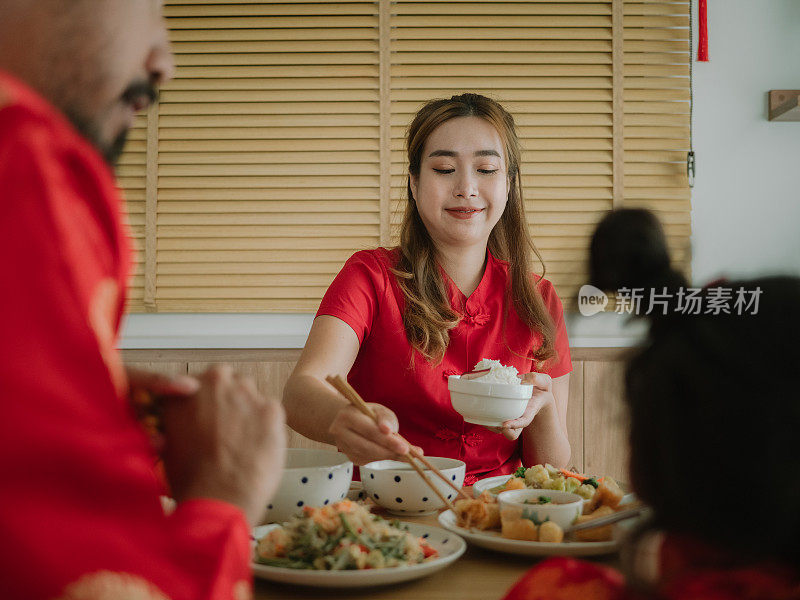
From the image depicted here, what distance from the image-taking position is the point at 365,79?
10.3 feet

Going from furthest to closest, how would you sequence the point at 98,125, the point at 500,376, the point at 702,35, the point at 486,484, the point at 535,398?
the point at 702,35
the point at 535,398
the point at 500,376
the point at 486,484
the point at 98,125

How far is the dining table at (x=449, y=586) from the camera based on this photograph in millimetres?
812

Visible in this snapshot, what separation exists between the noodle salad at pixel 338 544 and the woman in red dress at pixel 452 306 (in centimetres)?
75

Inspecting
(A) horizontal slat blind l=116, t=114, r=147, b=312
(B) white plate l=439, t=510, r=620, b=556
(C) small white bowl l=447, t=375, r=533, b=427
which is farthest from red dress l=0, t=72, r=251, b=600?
(A) horizontal slat blind l=116, t=114, r=147, b=312

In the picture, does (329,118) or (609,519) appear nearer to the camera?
(609,519)

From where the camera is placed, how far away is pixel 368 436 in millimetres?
1216

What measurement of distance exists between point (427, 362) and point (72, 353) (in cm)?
141

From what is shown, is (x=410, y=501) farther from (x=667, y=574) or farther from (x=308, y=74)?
(x=308, y=74)

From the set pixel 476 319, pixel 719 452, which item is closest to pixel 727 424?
pixel 719 452

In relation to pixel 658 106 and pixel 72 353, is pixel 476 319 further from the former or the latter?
pixel 658 106

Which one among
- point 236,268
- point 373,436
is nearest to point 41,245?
point 373,436

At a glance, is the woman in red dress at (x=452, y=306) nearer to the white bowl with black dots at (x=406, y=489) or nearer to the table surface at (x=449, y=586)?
the white bowl with black dots at (x=406, y=489)

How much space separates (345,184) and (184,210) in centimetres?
71

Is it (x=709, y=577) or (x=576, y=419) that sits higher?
(x=709, y=577)
